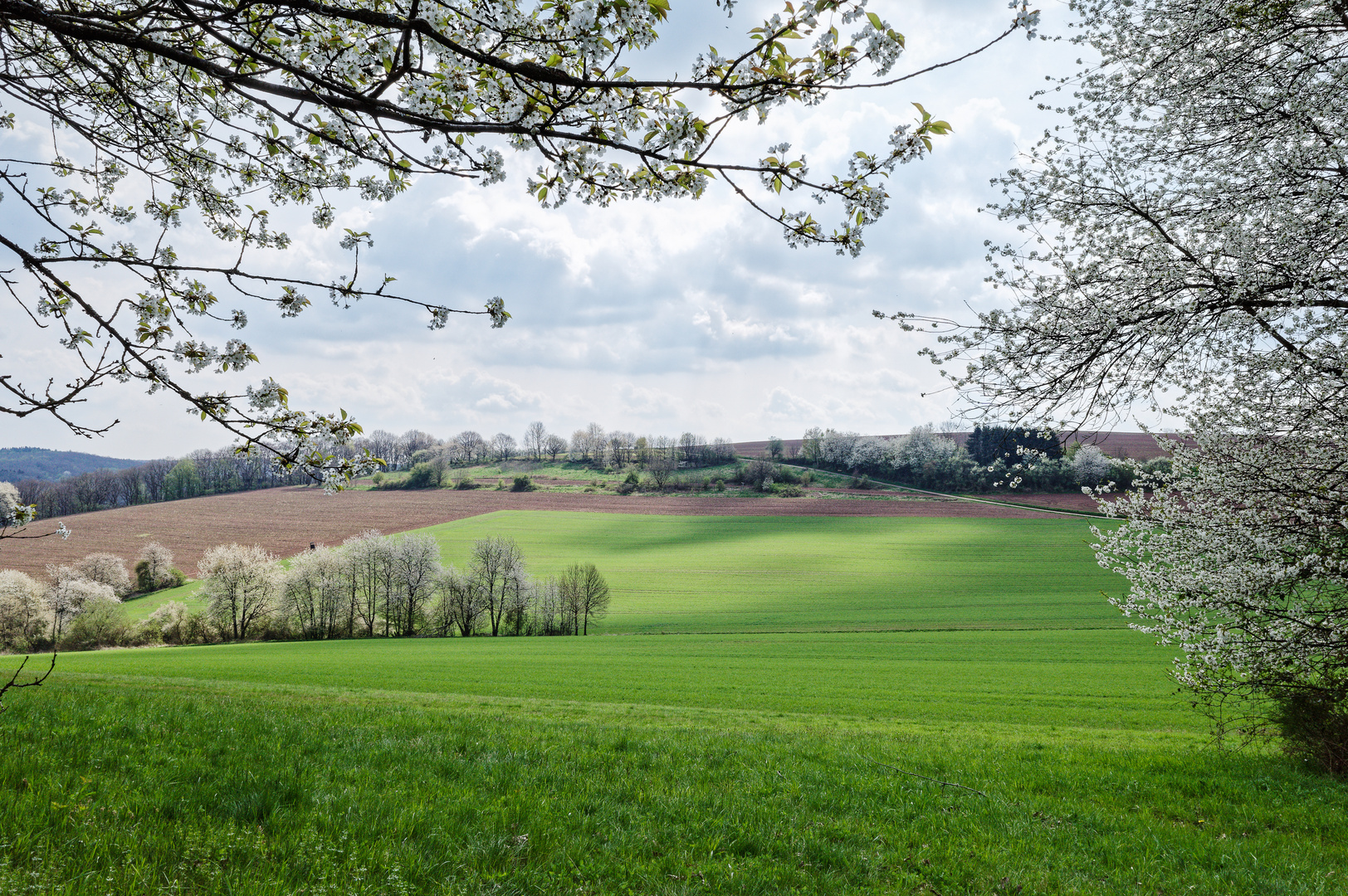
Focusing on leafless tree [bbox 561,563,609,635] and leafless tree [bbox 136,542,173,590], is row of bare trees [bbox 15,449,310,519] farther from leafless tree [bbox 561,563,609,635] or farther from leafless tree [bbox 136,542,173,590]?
leafless tree [bbox 561,563,609,635]

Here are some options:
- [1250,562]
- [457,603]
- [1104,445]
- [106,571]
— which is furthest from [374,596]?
[1250,562]

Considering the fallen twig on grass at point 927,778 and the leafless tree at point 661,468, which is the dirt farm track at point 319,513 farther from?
the fallen twig on grass at point 927,778

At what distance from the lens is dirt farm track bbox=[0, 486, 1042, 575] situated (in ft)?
209

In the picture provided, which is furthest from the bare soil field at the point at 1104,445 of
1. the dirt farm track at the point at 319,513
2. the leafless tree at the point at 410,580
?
the leafless tree at the point at 410,580

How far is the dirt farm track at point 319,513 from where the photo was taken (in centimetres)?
6372

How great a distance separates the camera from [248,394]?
15.9ft

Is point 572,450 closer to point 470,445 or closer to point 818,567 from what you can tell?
point 470,445

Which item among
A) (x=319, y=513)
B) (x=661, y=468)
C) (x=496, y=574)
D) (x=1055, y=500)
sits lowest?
(x=496, y=574)

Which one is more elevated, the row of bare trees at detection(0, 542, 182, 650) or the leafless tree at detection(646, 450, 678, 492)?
the leafless tree at detection(646, 450, 678, 492)

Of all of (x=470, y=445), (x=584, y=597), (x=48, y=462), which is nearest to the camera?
(x=584, y=597)

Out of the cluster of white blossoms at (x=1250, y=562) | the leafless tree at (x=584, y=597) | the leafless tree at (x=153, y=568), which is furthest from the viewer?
the leafless tree at (x=153, y=568)

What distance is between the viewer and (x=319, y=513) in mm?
76688

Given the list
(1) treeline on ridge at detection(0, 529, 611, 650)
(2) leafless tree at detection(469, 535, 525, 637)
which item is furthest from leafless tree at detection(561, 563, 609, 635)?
(2) leafless tree at detection(469, 535, 525, 637)

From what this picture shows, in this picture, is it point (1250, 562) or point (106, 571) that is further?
point (106, 571)
